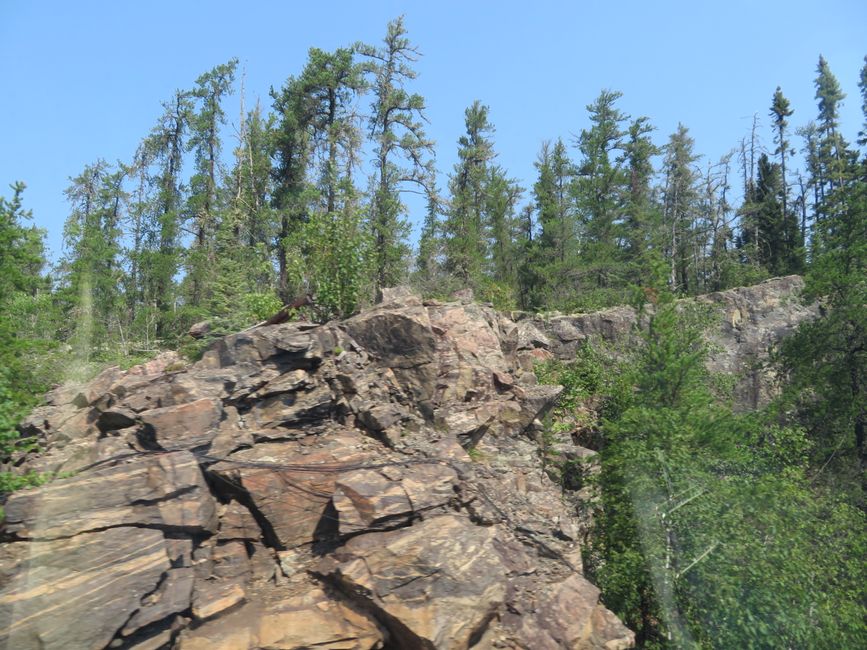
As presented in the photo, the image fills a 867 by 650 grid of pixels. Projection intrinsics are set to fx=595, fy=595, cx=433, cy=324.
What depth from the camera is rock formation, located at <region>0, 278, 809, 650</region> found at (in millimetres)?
7613

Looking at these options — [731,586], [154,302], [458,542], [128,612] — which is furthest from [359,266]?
[154,302]

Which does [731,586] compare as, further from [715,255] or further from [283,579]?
[715,255]

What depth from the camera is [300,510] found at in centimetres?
938

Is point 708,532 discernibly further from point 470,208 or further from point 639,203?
point 639,203

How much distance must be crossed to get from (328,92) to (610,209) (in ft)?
56.7

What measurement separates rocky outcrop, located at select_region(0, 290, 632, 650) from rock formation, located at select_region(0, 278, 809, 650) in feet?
0.09

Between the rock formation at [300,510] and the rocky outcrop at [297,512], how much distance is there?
28mm

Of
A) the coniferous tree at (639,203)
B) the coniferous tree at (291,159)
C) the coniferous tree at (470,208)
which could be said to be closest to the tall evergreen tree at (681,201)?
the coniferous tree at (639,203)

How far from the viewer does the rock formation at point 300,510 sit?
25.0 feet

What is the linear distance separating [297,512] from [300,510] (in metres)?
0.05

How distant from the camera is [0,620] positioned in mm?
6766

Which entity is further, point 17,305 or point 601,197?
point 601,197

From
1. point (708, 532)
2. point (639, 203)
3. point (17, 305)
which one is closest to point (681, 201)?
point (639, 203)

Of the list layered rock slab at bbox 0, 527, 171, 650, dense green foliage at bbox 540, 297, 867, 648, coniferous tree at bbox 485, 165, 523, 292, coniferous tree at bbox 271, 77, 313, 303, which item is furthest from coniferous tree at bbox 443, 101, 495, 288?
layered rock slab at bbox 0, 527, 171, 650
